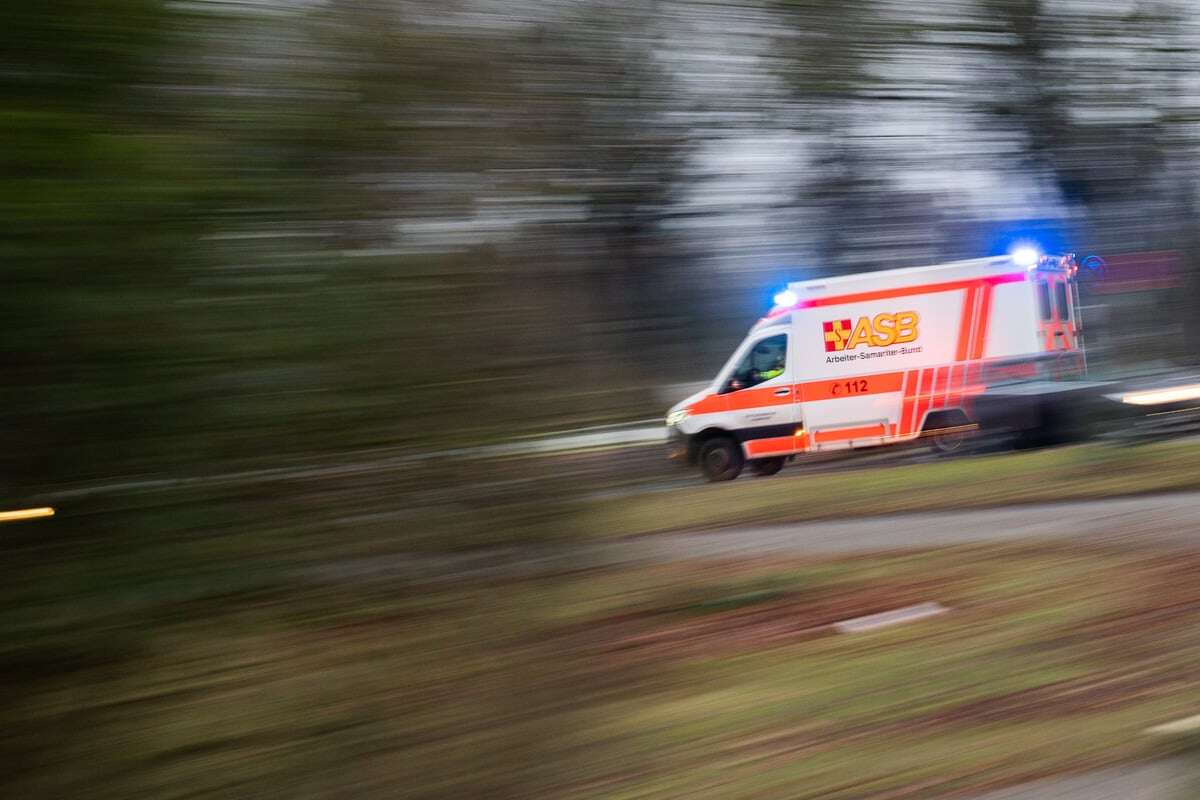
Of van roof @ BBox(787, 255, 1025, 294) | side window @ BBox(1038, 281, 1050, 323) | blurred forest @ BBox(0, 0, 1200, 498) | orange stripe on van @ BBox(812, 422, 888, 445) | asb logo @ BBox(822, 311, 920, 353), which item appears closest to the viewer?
blurred forest @ BBox(0, 0, 1200, 498)

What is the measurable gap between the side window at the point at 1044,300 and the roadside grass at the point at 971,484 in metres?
1.14

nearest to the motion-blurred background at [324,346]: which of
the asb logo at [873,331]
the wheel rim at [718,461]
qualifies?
the wheel rim at [718,461]

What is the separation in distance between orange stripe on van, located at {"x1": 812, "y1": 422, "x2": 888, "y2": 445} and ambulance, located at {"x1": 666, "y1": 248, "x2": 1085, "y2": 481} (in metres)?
0.01

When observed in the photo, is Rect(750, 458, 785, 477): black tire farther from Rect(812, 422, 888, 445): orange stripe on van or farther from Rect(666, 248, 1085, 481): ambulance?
Rect(812, 422, 888, 445): orange stripe on van

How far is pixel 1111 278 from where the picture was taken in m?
6.26

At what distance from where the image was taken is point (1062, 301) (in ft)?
26.3

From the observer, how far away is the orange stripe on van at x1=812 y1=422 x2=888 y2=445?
45.3ft

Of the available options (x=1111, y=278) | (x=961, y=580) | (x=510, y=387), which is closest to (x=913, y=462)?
(x=961, y=580)

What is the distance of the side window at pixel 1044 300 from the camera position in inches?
343

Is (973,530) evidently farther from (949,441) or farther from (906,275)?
(906,275)

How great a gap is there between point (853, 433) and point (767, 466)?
1.30 metres

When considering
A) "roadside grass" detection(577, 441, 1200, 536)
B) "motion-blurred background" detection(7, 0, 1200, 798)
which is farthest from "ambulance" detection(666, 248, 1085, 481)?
"motion-blurred background" detection(7, 0, 1200, 798)

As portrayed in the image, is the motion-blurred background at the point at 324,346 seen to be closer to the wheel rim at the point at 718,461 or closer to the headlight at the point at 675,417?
the headlight at the point at 675,417

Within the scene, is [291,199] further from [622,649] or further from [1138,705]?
[1138,705]
